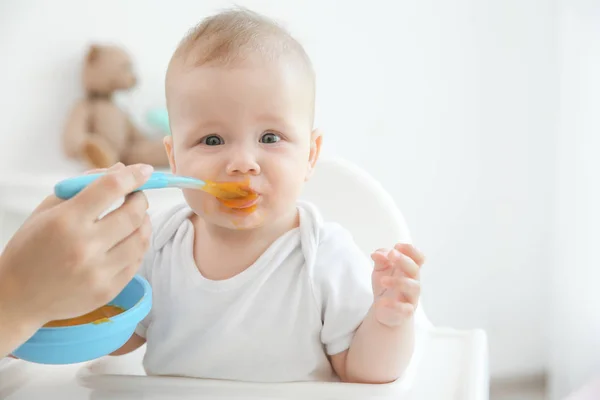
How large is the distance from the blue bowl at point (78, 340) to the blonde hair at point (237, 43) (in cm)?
26

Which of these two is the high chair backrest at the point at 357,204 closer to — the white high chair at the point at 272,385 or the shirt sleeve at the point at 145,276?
the white high chair at the point at 272,385

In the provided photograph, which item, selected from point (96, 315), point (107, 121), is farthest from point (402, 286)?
point (107, 121)

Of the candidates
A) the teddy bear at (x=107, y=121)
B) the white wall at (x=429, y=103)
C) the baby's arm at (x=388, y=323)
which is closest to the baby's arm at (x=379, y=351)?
the baby's arm at (x=388, y=323)

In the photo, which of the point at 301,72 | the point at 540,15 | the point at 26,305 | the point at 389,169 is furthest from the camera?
the point at 389,169

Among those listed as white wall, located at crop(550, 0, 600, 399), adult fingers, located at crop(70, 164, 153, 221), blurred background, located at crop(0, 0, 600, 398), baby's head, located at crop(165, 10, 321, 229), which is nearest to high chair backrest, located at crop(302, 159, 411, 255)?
baby's head, located at crop(165, 10, 321, 229)

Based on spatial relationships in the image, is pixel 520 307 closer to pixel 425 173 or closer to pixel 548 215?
pixel 548 215

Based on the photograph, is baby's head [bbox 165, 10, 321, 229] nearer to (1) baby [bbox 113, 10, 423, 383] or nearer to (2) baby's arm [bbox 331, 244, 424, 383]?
(1) baby [bbox 113, 10, 423, 383]

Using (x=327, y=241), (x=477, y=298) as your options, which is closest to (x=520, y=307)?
(x=477, y=298)

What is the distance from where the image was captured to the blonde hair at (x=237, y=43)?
A: 72 centimetres

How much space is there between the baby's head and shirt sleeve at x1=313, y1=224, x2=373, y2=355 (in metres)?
0.07

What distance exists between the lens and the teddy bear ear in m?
1.77

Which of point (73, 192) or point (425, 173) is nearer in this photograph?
point (73, 192)

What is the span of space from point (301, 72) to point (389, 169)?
116 centimetres

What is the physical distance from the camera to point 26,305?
530 mm
